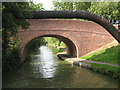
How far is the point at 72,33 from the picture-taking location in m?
21.3

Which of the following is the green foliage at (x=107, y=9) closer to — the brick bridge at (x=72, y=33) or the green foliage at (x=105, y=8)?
the green foliage at (x=105, y=8)

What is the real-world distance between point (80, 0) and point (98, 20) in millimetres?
25871

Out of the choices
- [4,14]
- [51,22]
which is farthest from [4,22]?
[51,22]

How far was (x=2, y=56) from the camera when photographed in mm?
11875

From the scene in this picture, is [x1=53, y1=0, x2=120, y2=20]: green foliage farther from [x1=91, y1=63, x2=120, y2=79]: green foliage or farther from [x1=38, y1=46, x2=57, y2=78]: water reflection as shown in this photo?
[x1=91, y1=63, x2=120, y2=79]: green foliage

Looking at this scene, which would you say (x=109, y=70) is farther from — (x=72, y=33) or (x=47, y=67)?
(x=72, y=33)

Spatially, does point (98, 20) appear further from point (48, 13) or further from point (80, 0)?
point (80, 0)

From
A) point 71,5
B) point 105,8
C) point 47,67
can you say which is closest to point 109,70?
point 47,67

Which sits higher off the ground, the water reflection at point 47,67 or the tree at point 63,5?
the tree at point 63,5

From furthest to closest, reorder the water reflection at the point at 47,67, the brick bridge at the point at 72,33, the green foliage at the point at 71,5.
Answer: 1. the green foliage at the point at 71,5
2. the brick bridge at the point at 72,33
3. the water reflection at the point at 47,67

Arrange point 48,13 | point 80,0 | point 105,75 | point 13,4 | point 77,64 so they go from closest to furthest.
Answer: point 13,4, point 48,13, point 105,75, point 77,64, point 80,0

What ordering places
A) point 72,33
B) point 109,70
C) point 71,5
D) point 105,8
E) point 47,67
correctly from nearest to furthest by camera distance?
point 109,70
point 47,67
point 72,33
point 105,8
point 71,5

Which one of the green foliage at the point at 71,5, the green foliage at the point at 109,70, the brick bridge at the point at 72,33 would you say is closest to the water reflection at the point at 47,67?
the brick bridge at the point at 72,33

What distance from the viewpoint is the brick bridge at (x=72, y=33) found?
66.6 feet
